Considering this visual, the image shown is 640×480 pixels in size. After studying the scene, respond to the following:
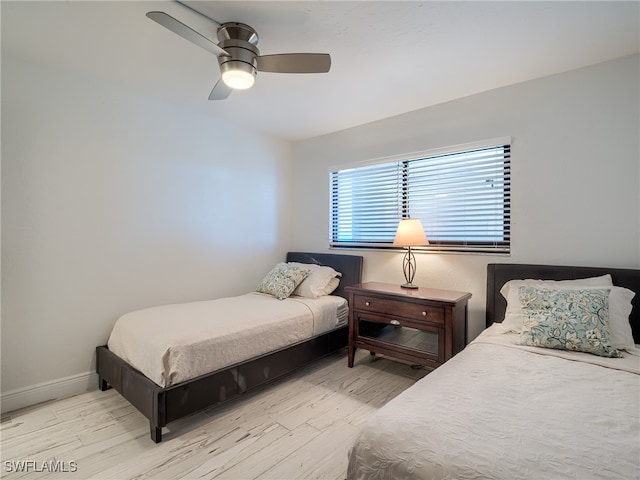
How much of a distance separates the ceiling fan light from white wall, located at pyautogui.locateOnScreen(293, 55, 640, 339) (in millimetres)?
1796

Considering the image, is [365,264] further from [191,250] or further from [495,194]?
[191,250]

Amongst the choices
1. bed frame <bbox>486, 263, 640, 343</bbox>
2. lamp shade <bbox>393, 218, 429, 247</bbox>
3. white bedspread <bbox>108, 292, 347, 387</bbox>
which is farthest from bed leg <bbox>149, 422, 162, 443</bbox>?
bed frame <bbox>486, 263, 640, 343</bbox>

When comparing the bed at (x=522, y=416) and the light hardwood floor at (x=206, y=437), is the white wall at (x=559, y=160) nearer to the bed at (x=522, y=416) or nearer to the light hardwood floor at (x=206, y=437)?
the bed at (x=522, y=416)

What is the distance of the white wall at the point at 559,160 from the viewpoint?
6.82ft

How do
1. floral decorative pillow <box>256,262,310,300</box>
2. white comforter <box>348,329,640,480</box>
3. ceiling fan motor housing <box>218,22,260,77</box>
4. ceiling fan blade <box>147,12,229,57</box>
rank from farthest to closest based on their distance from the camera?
floral decorative pillow <box>256,262,310,300</box>, ceiling fan motor housing <box>218,22,260,77</box>, ceiling fan blade <box>147,12,229,57</box>, white comforter <box>348,329,640,480</box>

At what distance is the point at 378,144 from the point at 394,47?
1340 mm

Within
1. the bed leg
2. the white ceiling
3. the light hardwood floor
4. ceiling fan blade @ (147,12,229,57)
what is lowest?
the light hardwood floor

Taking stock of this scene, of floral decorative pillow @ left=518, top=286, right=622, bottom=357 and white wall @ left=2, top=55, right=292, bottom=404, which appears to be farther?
white wall @ left=2, top=55, right=292, bottom=404

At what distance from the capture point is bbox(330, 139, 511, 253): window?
260cm

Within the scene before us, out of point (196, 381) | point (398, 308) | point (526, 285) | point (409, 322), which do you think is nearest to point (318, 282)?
point (398, 308)

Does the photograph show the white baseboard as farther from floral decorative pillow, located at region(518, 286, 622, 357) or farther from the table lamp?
floral decorative pillow, located at region(518, 286, 622, 357)

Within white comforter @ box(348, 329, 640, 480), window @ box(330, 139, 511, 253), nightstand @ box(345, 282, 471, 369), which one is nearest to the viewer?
white comforter @ box(348, 329, 640, 480)

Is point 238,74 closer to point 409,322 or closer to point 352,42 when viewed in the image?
point 352,42

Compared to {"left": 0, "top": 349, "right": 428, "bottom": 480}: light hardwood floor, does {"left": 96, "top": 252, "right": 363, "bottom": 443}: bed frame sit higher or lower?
higher
